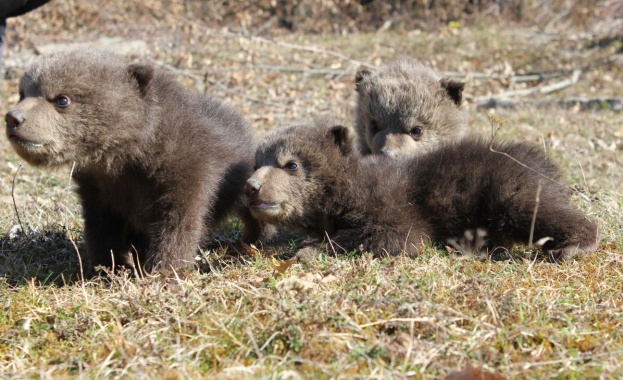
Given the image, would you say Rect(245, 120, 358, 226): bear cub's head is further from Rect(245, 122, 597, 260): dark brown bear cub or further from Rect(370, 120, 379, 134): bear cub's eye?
Rect(370, 120, 379, 134): bear cub's eye

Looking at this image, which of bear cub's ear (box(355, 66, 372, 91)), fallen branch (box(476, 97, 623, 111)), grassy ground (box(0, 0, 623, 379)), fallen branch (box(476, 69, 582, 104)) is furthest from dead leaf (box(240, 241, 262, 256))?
fallen branch (box(476, 69, 582, 104))

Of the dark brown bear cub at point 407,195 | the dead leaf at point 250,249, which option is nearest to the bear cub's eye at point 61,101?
the dark brown bear cub at point 407,195

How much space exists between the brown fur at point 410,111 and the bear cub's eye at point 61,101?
11.1 feet

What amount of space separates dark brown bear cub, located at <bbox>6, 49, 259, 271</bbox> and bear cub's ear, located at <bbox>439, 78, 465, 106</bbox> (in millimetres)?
2990

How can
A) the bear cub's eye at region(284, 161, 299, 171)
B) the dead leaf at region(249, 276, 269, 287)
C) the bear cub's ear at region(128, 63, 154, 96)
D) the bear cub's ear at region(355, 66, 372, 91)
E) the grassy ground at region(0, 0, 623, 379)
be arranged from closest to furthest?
the grassy ground at region(0, 0, 623, 379), the dead leaf at region(249, 276, 269, 287), the bear cub's ear at region(128, 63, 154, 96), the bear cub's eye at region(284, 161, 299, 171), the bear cub's ear at region(355, 66, 372, 91)

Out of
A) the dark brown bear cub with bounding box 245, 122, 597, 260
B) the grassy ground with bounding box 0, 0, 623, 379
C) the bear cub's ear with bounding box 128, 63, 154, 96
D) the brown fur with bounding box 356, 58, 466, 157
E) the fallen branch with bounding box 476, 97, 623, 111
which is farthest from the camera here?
the fallen branch with bounding box 476, 97, 623, 111

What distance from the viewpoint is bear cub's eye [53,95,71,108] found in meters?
5.04

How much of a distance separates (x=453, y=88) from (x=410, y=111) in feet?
2.07

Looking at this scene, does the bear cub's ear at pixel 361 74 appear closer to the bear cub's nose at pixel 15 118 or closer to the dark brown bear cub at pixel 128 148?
the dark brown bear cub at pixel 128 148

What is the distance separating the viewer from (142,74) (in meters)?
5.32

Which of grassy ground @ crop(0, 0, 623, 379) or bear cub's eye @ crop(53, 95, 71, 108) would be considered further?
bear cub's eye @ crop(53, 95, 71, 108)

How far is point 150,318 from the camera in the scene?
166 inches

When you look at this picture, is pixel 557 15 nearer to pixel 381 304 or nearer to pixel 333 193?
pixel 333 193

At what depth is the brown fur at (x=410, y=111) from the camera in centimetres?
771
